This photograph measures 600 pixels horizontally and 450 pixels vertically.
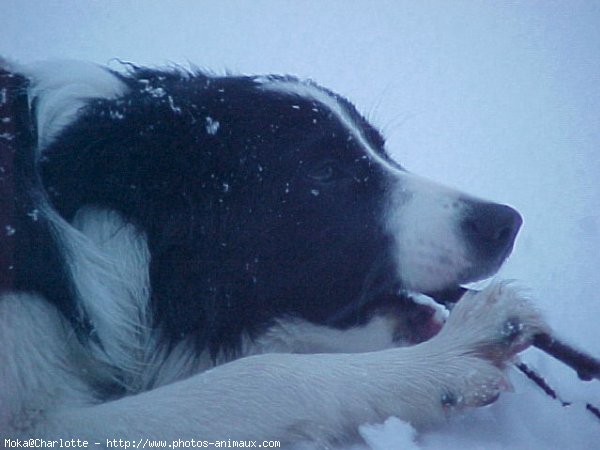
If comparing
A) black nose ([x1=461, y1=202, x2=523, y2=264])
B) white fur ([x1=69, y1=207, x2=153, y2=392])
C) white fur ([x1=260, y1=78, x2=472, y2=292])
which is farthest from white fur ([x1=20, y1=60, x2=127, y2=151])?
black nose ([x1=461, y1=202, x2=523, y2=264])

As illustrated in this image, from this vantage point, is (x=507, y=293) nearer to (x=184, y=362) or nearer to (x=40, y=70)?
(x=184, y=362)

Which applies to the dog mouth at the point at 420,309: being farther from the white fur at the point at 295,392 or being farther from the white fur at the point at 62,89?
the white fur at the point at 62,89

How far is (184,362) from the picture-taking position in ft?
4.47

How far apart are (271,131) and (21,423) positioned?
683 mm

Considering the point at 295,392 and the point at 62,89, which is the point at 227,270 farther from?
the point at 62,89

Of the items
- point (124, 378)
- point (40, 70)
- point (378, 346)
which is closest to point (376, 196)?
point (378, 346)

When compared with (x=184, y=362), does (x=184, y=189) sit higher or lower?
higher

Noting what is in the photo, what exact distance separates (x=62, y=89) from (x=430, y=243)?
753mm

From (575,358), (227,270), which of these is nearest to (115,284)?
(227,270)

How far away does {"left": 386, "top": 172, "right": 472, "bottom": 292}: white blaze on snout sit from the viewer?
1395 mm

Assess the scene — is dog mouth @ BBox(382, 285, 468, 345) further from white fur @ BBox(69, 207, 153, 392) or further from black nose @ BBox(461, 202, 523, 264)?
white fur @ BBox(69, 207, 153, 392)

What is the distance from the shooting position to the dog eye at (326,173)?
1.45 meters

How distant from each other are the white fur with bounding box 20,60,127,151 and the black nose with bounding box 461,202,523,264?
0.71m

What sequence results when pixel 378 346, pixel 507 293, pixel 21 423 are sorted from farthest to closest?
pixel 378 346, pixel 507 293, pixel 21 423
